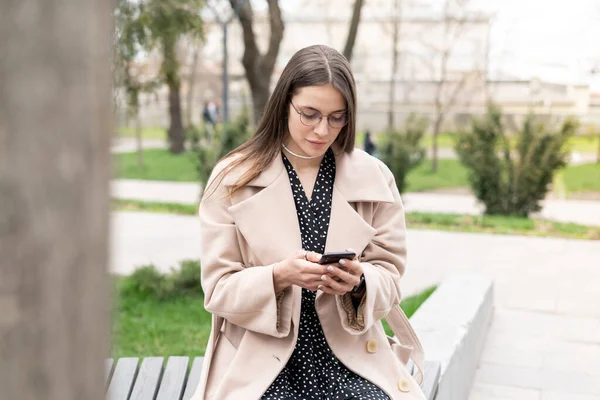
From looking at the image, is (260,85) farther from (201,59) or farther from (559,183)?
(201,59)

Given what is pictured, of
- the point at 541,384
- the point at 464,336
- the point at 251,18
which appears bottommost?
the point at 541,384

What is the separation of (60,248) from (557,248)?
922 centimetres

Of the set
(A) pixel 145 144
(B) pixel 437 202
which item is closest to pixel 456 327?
(B) pixel 437 202

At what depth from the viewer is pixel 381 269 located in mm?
2418

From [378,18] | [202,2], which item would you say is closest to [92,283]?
[202,2]

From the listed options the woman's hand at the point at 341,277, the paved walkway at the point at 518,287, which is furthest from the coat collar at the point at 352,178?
the paved walkway at the point at 518,287

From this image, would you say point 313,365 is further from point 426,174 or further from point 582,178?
point 426,174

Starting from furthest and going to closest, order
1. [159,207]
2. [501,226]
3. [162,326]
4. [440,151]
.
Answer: [440,151] → [159,207] → [501,226] → [162,326]

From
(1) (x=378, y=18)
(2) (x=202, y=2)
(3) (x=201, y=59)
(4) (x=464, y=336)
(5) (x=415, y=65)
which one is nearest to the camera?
(4) (x=464, y=336)

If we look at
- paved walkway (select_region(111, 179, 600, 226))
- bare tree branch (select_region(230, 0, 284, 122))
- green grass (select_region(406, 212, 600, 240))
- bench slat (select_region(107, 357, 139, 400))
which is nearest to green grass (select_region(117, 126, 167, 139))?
paved walkway (select_region(111, 179, 600, 226))

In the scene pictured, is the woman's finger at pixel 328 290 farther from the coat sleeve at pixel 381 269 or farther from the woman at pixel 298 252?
the coat sleeve at pixel 381 269

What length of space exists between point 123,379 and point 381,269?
46.2 inches

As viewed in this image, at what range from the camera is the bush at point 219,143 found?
10.1m

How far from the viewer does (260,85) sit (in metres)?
Result: 7.70
